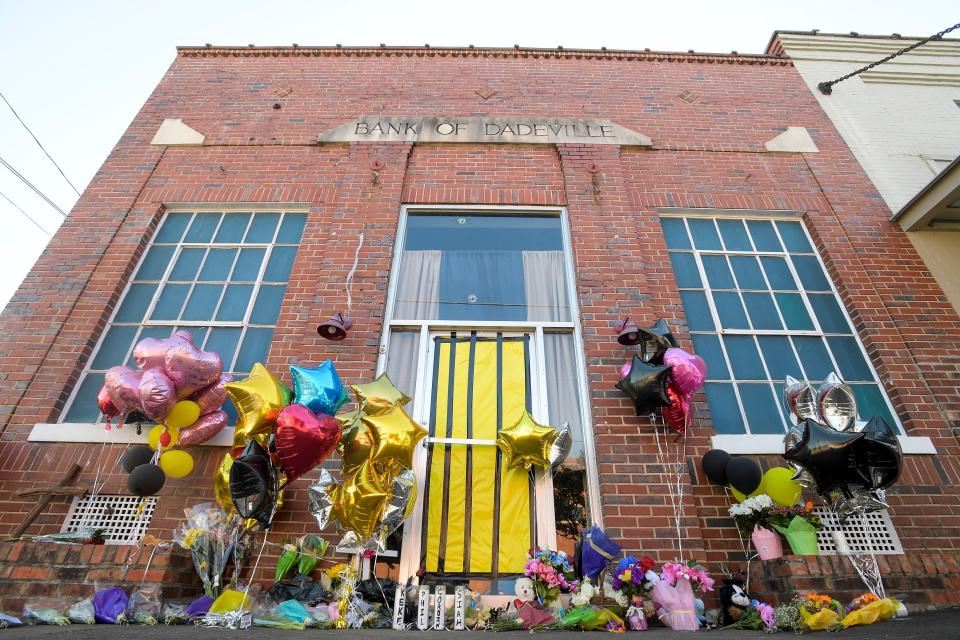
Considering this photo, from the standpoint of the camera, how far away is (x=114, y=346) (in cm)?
520

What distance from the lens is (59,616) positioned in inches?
127

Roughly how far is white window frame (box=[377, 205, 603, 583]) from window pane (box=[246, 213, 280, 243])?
1.52 metres

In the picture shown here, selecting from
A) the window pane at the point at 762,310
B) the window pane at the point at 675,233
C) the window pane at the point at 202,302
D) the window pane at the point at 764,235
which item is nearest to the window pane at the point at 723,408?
the window pane at the point at 762,310

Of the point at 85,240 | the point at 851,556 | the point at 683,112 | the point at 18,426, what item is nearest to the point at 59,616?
the point at 18,426

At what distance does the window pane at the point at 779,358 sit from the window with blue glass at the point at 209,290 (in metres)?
4.99

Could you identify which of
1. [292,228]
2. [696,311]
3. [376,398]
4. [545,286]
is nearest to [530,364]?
[545,286]

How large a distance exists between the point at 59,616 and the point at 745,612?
443cm

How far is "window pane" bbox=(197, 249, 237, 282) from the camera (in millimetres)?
5707

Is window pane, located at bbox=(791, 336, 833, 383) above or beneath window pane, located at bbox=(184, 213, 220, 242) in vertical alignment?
beneath

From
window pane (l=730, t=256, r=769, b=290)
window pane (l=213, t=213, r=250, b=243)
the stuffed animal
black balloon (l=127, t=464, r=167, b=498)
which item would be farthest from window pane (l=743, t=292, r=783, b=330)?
window pane (l=213, t=213, r=250, b=243)

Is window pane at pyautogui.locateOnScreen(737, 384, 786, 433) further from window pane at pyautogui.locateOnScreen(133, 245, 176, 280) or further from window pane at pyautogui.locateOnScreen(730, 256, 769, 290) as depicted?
window pane at pyautogui.locateOnScreen(133, 245, 176, 280)

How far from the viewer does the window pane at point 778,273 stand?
5.68 m

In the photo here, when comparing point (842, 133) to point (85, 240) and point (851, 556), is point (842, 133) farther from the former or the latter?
point (85, 240)

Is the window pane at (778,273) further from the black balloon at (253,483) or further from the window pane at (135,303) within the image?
the window pane at (135,303)
